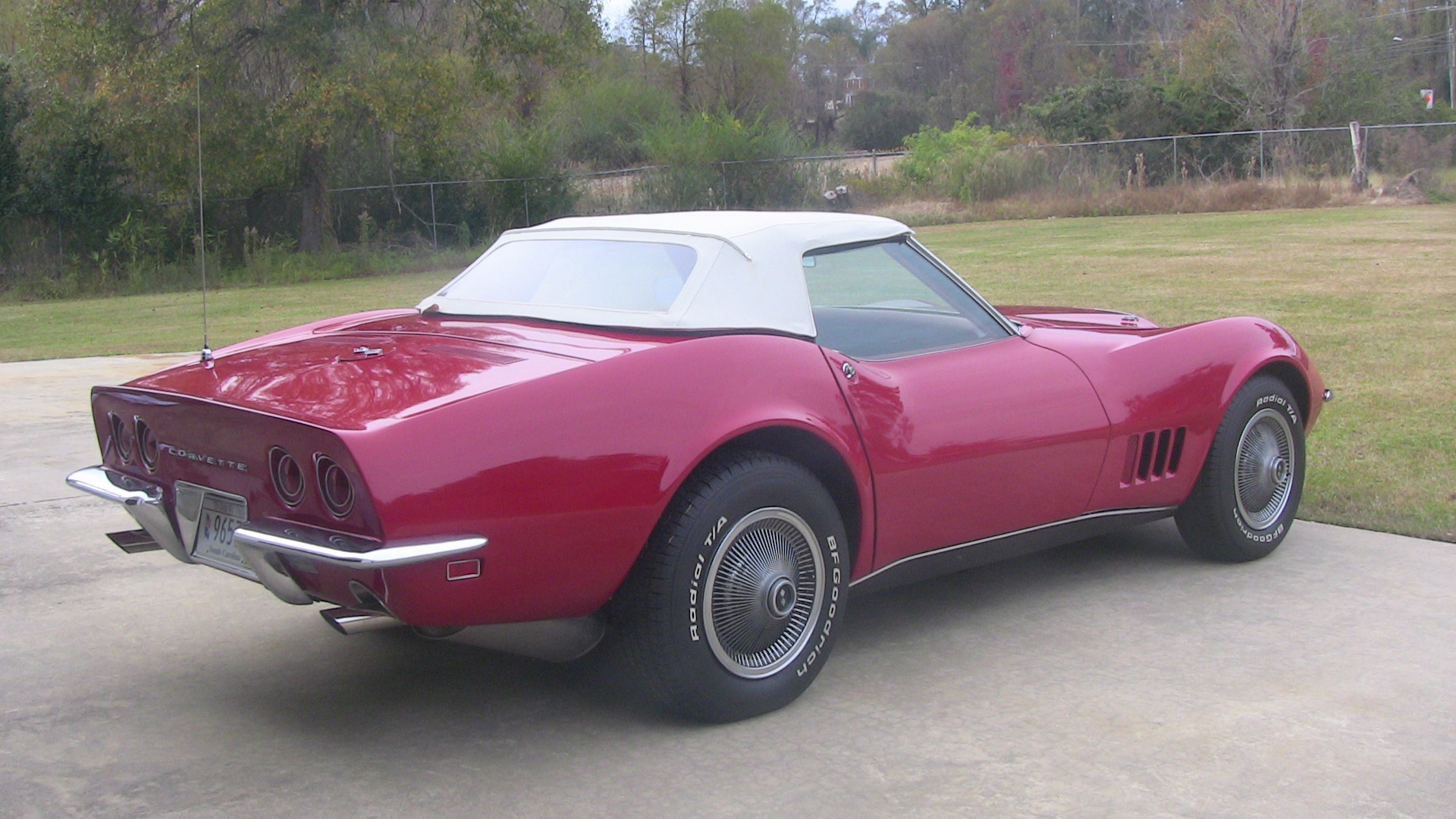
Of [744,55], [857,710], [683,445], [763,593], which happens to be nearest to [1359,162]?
[857,710]

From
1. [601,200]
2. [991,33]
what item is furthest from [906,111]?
[601,200]

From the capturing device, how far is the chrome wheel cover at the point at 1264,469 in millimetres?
4805

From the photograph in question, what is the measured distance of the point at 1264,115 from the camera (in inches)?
1524

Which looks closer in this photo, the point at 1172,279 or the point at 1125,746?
the point at 1125,746

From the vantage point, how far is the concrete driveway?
3035 mm

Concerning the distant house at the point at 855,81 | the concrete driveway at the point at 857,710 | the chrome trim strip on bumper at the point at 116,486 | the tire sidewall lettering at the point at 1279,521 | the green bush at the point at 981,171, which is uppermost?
the distant house at the point at 855,81

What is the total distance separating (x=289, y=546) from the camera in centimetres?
302

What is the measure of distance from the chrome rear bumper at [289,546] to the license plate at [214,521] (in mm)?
56

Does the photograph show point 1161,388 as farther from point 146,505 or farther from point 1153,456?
point 146,505

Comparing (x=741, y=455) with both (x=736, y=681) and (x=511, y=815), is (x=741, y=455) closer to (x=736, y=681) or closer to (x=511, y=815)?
(x=736, y=681)

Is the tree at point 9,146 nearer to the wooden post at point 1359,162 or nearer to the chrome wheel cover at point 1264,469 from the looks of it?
the chrome wheel cover at point 1264,469

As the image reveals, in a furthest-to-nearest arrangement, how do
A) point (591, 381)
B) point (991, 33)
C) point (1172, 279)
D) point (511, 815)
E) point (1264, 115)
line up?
point (991, 33)
point (1264, 115)
point (1172, 279)
point (591, 381)
point (511, 815)

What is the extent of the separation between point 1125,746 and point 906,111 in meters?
79.5

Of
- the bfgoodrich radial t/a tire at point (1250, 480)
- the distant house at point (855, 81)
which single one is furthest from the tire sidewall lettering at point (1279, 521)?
the distant house at point (855, 81)
